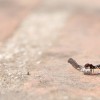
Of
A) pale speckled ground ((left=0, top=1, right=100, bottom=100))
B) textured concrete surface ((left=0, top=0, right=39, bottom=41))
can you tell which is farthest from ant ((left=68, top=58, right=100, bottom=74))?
textured concrete surface ((left=0, top=0, right=39, bottom=41))

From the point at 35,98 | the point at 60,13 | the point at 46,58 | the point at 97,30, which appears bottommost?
the point at 35,98

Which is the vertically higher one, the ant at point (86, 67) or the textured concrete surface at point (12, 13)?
the textured concrete surface at point (12, 13)

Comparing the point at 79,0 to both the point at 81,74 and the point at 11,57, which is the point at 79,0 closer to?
the point at 11,57

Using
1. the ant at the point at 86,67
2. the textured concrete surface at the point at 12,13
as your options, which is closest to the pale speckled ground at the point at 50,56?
the ant at the point at 86,67

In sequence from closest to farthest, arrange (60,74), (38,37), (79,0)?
(60,74) → (38,37) → (79,0)

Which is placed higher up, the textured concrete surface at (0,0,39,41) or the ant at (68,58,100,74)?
the textured concrete surface at (0,0,39,41)

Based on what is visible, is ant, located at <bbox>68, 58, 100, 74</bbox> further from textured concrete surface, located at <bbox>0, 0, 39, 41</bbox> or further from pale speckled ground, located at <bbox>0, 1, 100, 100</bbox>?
textured concrete surface, located at <bbox>0, 0, 39, 41</bbox>

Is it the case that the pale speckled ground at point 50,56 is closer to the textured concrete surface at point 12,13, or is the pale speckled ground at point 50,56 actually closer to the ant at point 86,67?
the ant at point 86,67

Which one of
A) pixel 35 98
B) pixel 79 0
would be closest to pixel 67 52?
pixel 35 98
